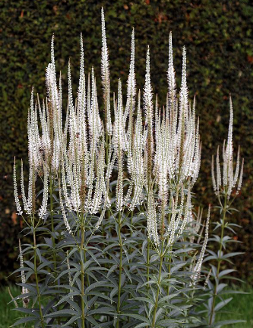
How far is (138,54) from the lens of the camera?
7.01 metres

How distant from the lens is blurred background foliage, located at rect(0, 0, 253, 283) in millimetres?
6914

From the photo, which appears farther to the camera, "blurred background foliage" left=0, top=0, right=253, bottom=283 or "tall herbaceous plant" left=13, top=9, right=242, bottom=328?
"blurred background foliage" left=0, top=0, right=253, bottom=283

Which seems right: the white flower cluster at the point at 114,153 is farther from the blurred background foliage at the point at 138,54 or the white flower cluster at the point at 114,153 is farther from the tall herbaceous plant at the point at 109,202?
the blurred background foliage at the point at 138,54

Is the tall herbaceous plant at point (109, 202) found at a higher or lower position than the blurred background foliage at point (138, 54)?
lower

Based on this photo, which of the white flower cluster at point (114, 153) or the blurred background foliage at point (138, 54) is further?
the blurred background foliage at point (138, 54)

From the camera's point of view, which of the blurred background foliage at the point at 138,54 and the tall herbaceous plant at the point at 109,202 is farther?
the blurred background foliage at the point at 138,54

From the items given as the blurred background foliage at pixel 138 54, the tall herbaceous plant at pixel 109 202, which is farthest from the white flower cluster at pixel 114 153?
the blurred background foliage at pixel 138 54

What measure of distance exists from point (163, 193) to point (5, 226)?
4.12m

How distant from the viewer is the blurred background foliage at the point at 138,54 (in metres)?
6.91

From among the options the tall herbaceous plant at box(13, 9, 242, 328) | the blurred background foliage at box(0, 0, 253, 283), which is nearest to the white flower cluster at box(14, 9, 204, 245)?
the tall herbaceous plant at box(13, 9, 242, 328)

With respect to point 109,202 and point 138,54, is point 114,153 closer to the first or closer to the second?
point 109,202

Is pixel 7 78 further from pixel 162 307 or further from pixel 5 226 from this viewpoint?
pixel 162 307

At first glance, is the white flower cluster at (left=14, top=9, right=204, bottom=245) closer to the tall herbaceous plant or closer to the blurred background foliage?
the tall herbaceous plant

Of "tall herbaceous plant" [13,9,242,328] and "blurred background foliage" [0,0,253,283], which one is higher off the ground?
"blurred background foliage" [0,0,253,283]
